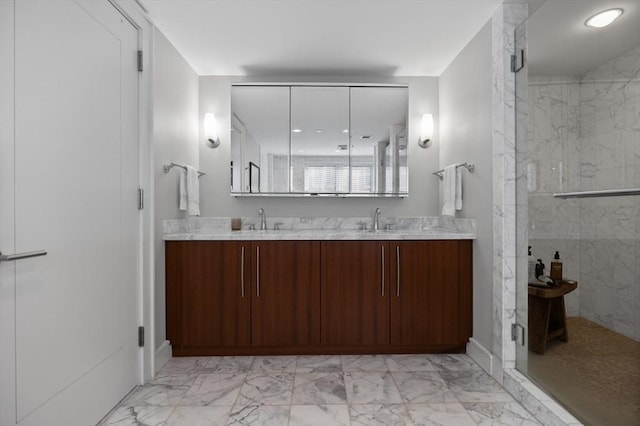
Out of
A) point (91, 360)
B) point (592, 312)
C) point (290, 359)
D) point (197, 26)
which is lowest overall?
point (290, 359)

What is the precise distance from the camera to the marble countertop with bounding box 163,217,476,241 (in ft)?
8.37

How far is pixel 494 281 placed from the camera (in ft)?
7.35

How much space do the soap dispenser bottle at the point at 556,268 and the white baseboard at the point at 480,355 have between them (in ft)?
2.40

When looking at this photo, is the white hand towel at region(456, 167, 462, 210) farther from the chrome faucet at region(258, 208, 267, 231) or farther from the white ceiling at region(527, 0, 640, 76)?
the chrome faucet at region(258, 208, 267, 231)

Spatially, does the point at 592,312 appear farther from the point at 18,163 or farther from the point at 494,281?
the point at 18,163

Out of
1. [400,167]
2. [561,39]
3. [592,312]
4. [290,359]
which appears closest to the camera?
[592,312]

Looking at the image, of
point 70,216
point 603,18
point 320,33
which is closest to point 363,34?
point 320,33

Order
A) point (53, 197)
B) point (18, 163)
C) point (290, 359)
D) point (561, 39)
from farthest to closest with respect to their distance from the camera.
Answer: point (290, 359) < point (561, 39) < point (53, 197) < point (18, 163)

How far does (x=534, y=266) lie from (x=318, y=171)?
6.11 ft

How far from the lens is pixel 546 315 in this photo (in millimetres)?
1912

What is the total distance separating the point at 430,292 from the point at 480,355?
53 cm

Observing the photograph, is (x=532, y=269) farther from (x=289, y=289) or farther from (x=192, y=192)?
(x=192, y=192)

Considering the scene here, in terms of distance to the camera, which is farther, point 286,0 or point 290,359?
point 290,359

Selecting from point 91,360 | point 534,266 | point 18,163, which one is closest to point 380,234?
point 534,266
